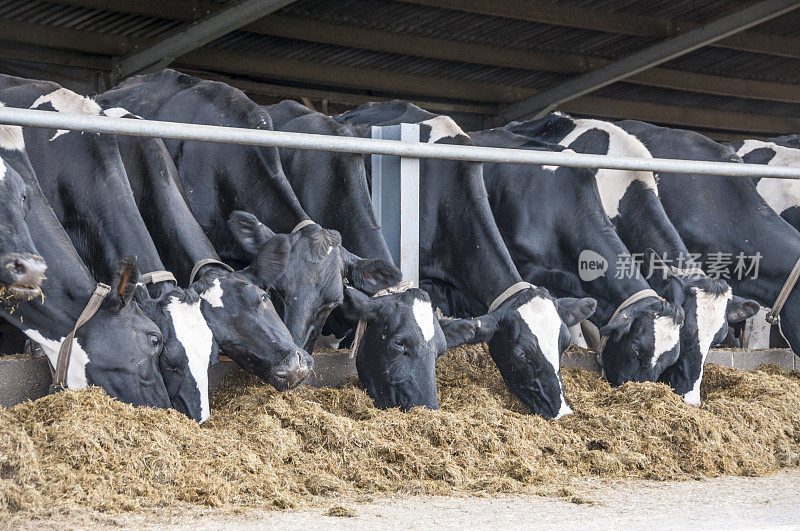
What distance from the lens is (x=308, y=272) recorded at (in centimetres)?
465

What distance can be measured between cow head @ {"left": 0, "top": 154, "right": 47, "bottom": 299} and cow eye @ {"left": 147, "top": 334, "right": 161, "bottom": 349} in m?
0.46

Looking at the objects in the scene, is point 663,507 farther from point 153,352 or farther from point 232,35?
point 232,35

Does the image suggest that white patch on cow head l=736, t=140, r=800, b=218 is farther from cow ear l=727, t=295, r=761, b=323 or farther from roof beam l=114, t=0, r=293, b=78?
roof beam l=114, t=0, r=293, b=78

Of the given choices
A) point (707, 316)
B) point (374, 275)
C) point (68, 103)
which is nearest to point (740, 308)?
point (707, 316)

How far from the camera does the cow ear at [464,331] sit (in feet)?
16.1

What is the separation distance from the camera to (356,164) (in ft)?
18.6

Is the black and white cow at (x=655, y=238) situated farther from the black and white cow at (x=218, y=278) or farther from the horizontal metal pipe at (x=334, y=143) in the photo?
the black and white cow at (x=218, y=278)

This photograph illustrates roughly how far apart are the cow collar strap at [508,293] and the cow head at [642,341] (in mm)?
569

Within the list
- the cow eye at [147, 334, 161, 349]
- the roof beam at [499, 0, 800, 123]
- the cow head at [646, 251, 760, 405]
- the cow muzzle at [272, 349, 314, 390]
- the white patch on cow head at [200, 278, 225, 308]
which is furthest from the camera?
the roof beam at [499, 0, 800, 123]

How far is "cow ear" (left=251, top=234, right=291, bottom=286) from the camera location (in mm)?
4590

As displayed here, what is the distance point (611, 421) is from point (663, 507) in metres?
0.88

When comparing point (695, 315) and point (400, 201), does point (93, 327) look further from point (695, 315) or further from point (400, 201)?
point (695, 315)

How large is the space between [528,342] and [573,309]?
0.47 metres

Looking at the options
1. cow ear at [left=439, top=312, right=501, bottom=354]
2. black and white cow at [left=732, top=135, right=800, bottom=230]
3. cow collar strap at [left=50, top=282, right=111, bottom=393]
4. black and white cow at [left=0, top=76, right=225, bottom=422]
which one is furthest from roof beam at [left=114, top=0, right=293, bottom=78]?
cow collar strap at [left=50, top=282, right=111, bottom=393]
